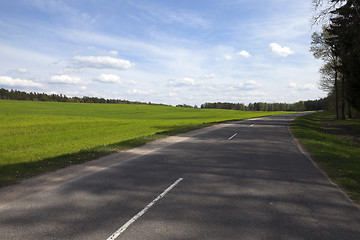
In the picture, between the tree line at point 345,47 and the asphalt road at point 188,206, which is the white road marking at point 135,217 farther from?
the tree line at point 345,47

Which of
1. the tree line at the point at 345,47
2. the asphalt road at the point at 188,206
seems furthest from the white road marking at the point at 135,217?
the tree line at the point at 345,47

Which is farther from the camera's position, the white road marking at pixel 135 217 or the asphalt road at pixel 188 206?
the asphalt road at pixel 188 206

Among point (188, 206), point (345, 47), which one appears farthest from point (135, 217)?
point (345, 47)

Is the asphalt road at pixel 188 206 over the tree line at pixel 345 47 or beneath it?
beneath

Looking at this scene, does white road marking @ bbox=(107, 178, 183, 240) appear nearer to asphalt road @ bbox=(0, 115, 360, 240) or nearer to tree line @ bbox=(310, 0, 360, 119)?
asphalt road @ bbox=(0, 115, 360, 240)

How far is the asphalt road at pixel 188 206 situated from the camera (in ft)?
13.0

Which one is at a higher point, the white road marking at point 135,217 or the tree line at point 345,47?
the tree line at point 345,47

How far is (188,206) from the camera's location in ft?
16.1

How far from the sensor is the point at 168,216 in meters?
4.45

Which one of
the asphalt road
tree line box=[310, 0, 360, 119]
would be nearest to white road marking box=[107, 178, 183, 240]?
the asphalt road

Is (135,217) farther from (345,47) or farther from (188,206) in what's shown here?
(345,47)

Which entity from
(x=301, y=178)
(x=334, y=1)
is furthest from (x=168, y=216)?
(x=334, y=1)

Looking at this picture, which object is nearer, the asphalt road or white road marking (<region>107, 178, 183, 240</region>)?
white road marking (<region>107, 178, 183, 240</region>)

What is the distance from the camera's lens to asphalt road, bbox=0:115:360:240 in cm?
395
